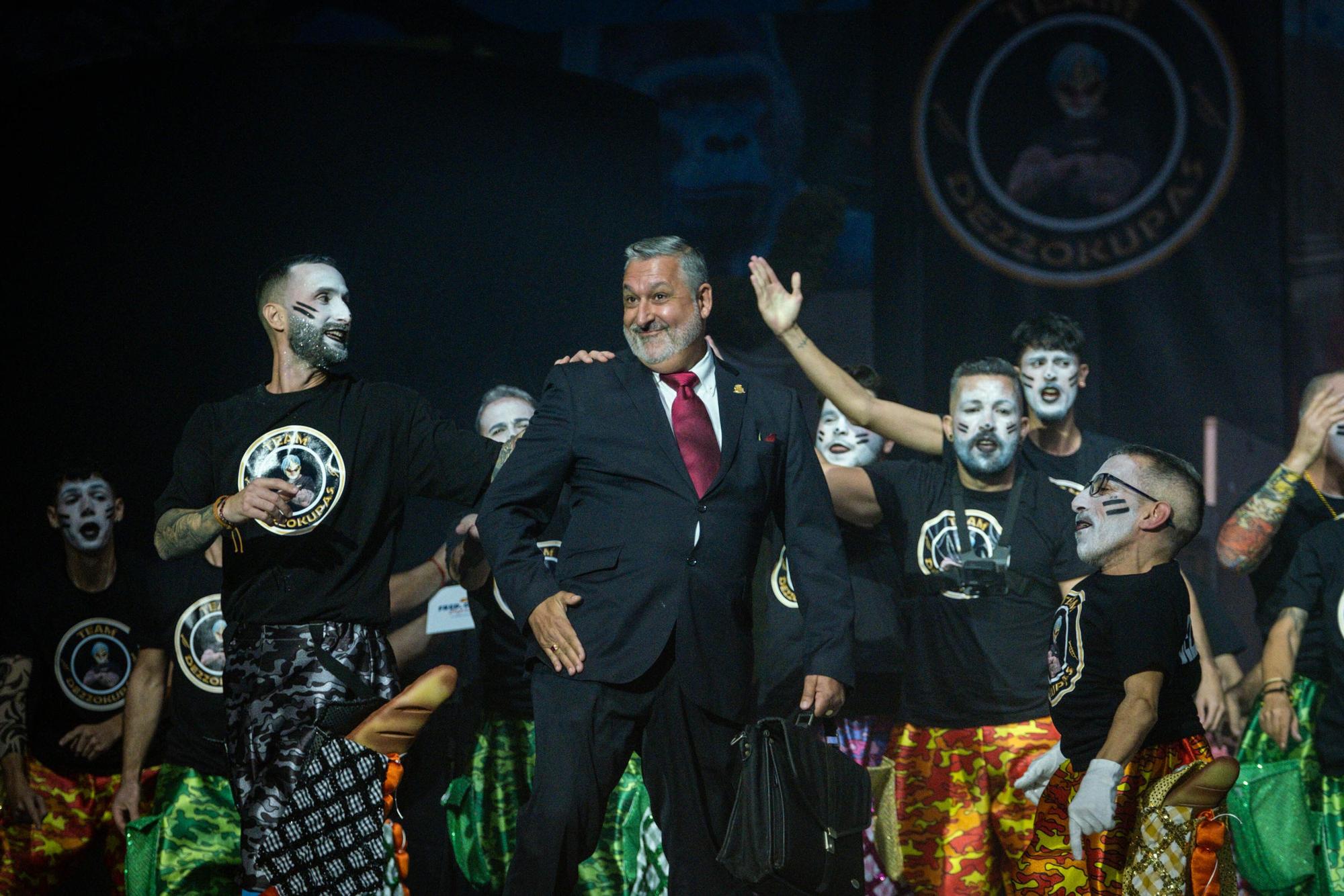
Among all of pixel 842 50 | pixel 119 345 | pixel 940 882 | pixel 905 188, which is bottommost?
pixel 940 882

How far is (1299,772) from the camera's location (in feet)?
15.3

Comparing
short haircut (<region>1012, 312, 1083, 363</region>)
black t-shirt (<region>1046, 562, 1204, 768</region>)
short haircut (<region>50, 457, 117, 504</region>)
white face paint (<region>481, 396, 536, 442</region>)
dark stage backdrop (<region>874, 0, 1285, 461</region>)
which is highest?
dark stage backdrop (<region>874, 0, 1285, 461</region>)

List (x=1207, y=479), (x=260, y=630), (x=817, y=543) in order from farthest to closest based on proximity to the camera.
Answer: (x=1207, y=479), (x=260, y=630), (x=817, y=543)

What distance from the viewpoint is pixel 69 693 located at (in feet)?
17.6

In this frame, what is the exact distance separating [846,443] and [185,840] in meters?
2.84

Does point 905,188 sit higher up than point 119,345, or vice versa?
point 905,188

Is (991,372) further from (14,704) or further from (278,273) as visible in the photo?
(14,704)

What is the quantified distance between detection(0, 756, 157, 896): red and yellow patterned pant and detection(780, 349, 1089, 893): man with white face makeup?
9.25 feet

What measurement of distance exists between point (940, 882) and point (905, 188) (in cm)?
305

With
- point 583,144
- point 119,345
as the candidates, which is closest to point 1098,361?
point 583,144

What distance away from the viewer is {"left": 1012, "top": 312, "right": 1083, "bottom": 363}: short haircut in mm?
5316

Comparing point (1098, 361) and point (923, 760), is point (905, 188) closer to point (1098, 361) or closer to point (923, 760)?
point (1098, 361)

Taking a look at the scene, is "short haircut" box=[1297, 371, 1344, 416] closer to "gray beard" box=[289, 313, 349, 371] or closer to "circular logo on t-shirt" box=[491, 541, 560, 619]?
"circular logo on t-shirt" box=[491, 541, 560, 619]

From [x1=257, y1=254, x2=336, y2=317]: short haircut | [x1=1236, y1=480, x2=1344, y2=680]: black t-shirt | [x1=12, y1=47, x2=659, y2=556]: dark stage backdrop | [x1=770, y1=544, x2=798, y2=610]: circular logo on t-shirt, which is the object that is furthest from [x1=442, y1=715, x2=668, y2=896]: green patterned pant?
[x1=1236, y1=480, x2=1344, y2=680]: black t-shirt
